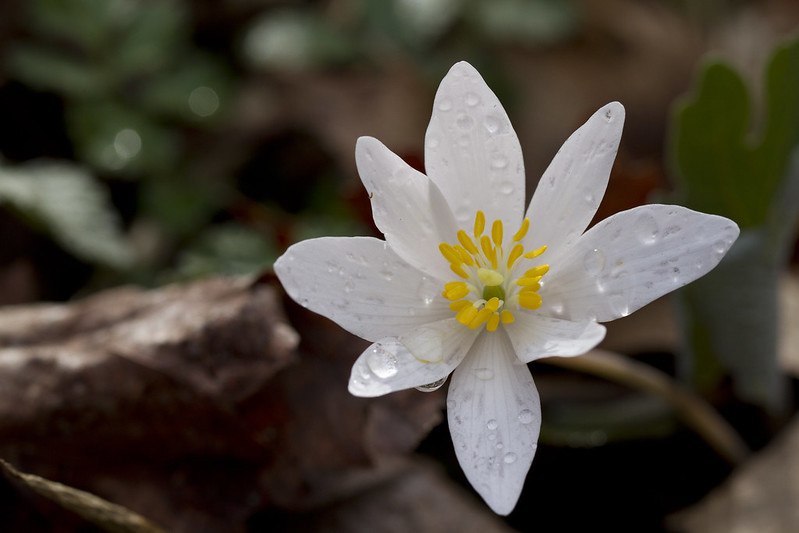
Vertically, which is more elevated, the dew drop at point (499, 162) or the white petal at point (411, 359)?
the dew drop at point (499, 162)

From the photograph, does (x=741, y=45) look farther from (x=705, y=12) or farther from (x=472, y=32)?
(x=472, y=32)

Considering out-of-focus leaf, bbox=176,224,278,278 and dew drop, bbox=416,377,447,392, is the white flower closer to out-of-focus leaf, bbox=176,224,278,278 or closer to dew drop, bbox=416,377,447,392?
dew drop, bbox=416,377,447,392

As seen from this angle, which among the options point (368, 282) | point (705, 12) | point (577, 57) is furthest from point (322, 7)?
point (368, 282)

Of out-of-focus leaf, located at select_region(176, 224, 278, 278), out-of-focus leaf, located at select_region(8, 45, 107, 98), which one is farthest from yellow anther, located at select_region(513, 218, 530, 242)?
out-of-focus leaf, located at select_region(8, 45, 107, 98)

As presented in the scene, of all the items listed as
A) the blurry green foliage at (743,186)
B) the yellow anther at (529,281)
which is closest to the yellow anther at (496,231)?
the yellow anther at (529,281)

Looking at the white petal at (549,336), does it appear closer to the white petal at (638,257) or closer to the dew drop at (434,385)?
the white petal at (638,257)

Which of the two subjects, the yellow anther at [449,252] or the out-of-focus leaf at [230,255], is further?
the out-of-focus leaf at [230,255]
